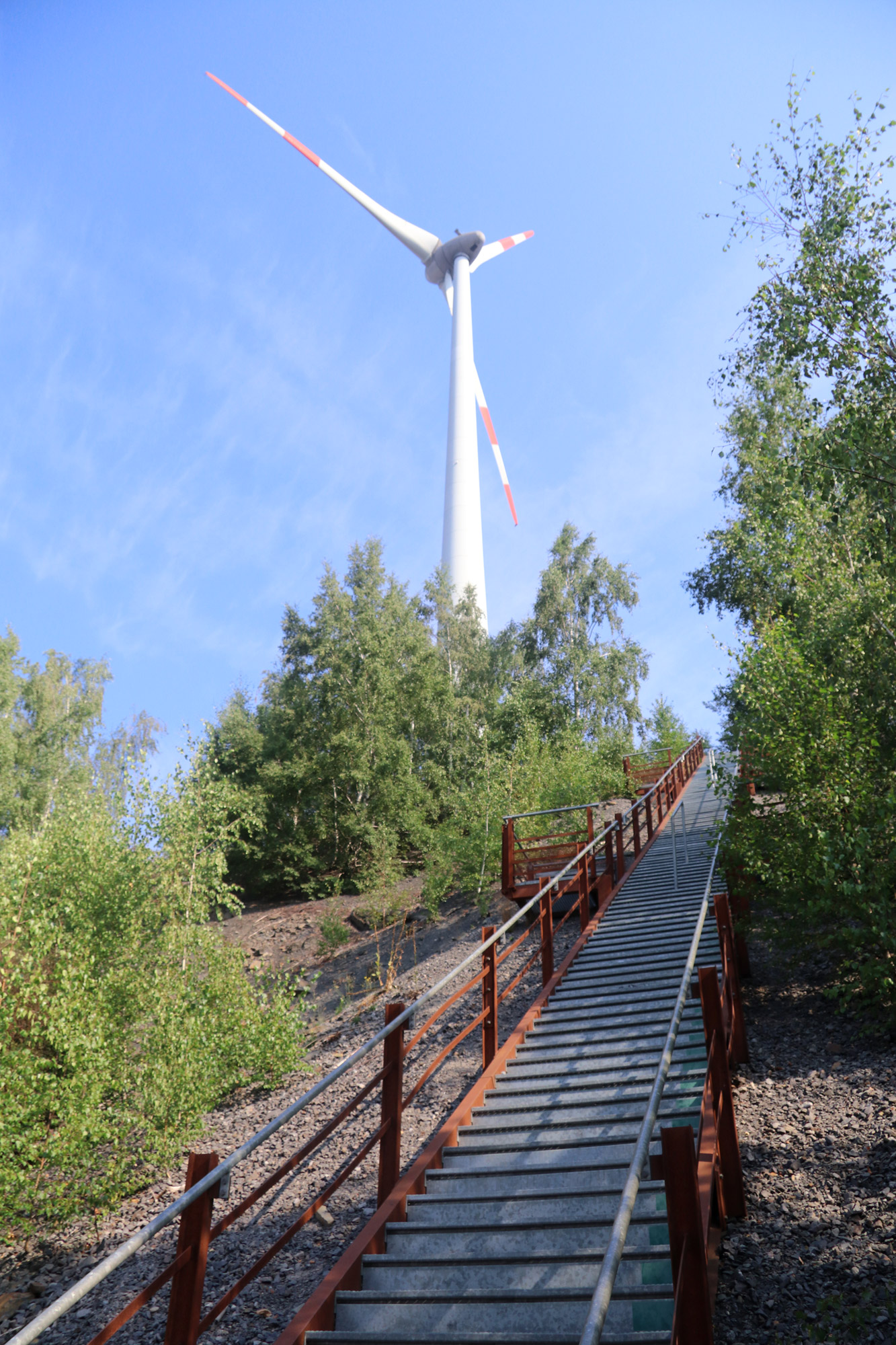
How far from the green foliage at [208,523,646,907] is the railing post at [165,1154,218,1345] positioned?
18.1m

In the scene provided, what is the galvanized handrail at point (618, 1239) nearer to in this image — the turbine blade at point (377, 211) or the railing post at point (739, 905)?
→ the railing post at point (739, 905)

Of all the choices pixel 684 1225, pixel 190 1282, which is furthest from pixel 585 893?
pixel 190 1282

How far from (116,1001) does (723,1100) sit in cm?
822

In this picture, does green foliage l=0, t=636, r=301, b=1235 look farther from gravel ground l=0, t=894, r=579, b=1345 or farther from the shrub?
gravel ground l=0, t=894, r=579, b=1345

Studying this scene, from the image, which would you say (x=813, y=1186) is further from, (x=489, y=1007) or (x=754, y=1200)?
(x=489, y=1007)

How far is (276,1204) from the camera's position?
26.5 feet

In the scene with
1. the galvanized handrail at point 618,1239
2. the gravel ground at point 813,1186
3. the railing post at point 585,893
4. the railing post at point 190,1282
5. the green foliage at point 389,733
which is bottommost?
the gravel ground at point 813,1186

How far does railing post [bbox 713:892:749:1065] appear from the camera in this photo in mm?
7227

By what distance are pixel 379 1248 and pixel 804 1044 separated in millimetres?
5543

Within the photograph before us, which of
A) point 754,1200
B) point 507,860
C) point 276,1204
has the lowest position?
point 276,1204

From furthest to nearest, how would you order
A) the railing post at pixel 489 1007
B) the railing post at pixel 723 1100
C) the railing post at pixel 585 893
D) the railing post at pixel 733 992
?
1. the railing post at pixel 585 893
2. the railing post at pixel 733 992
3. the railing post at pixel 489 1007
4. the railing post at pixel 723 1100

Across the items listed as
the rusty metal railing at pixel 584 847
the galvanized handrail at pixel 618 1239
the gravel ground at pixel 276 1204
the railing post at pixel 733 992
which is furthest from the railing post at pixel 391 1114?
the rusty metal railing at pixel 584 847

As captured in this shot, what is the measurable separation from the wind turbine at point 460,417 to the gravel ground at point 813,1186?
2862 cm

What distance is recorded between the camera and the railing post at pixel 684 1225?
2.97 metres
